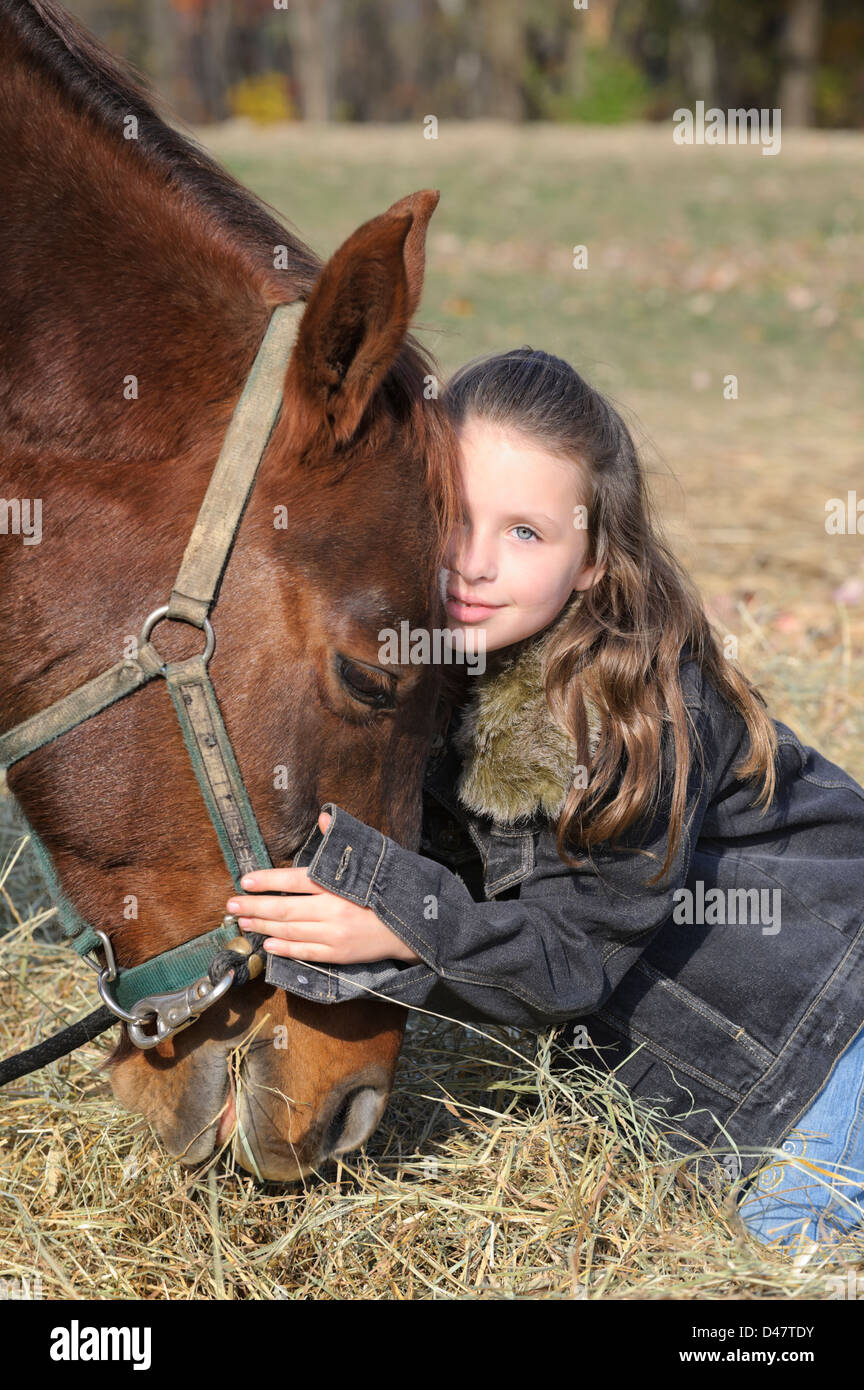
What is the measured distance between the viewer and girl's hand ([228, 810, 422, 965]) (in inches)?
69.1

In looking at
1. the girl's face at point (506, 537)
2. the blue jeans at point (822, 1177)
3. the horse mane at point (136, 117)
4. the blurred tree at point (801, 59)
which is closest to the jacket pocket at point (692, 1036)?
the blue jeans at point (822, 1177)

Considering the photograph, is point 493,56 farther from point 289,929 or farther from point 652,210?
point 289,929

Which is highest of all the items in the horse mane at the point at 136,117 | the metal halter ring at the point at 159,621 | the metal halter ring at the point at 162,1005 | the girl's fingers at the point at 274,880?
the horse mane at the point at 136,117

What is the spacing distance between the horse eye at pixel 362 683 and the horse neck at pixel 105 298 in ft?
1.20

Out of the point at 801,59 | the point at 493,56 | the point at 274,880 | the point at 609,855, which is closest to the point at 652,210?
the point at 801,59

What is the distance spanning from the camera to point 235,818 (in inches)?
67.7

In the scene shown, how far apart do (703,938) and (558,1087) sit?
15.4 inches

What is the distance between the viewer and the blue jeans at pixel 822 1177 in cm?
219

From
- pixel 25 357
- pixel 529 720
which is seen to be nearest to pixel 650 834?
pixel 529 720

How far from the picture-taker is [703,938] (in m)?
2.36

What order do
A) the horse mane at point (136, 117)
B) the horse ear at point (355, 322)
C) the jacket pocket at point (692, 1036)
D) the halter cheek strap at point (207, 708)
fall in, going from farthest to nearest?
the jacket pocket at point (692, 1036) < the horse mane at point (136, 117) < the halter cheek strap at point (207, 708) < the horse ear at point (355, 322)

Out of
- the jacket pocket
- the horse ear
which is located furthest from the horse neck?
the jacket pocket

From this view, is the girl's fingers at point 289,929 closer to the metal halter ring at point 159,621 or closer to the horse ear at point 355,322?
the metal halter ring at point 159,621

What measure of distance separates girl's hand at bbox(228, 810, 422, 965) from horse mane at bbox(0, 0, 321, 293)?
0.86 metres
